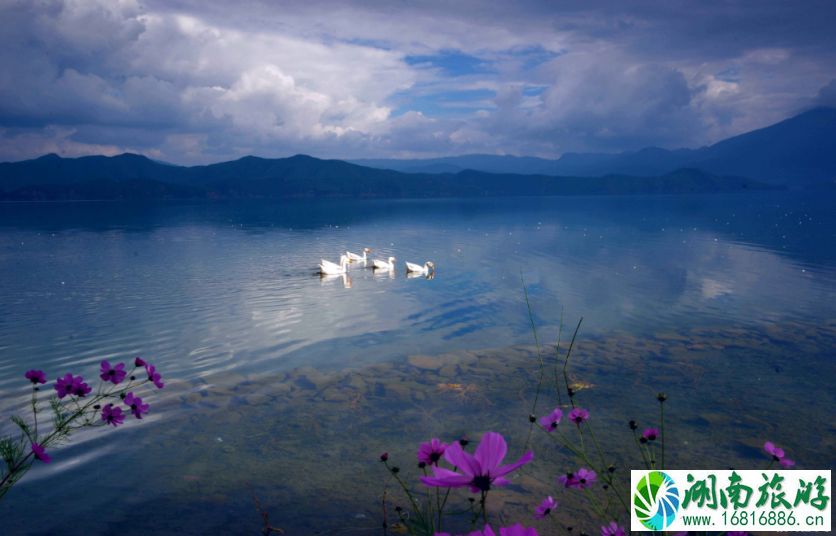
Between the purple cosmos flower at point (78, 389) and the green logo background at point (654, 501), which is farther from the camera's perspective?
the purple cosmos flower at point (78, 389)

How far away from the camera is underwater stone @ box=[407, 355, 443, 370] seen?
40.6 ft

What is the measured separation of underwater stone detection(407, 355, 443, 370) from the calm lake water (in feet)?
0.26

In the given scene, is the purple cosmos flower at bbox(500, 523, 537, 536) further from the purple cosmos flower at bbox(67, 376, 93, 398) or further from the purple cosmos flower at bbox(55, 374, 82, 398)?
the purple cosmos flower at bbox(55, 374, 82, 398)

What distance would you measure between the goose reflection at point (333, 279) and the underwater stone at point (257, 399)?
1322cm

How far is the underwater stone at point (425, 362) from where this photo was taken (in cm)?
1237

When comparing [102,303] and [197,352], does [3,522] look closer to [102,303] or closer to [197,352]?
[197,352]

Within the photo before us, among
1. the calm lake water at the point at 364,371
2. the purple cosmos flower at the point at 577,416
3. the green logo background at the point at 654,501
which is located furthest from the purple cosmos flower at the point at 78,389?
the green logo background at the point at 654,501

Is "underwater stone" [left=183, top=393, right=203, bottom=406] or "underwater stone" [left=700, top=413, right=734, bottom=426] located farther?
"underwater stone" [left=183, top=393, right=203, bottom=406]

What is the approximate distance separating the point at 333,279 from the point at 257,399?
1523 cm

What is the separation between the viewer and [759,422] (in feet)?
29.8

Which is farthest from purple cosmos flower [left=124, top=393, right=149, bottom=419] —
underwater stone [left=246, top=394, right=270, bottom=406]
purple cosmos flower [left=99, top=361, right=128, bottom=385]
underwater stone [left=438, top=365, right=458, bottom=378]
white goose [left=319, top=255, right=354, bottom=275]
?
white goose [left=319, top=255, right=354, bottom=275]

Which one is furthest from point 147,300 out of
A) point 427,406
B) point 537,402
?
point 537,402

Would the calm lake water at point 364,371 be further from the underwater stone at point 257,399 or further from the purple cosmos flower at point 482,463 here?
the purple cosmos flower at point 482,463

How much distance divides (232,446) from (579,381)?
786 cm
